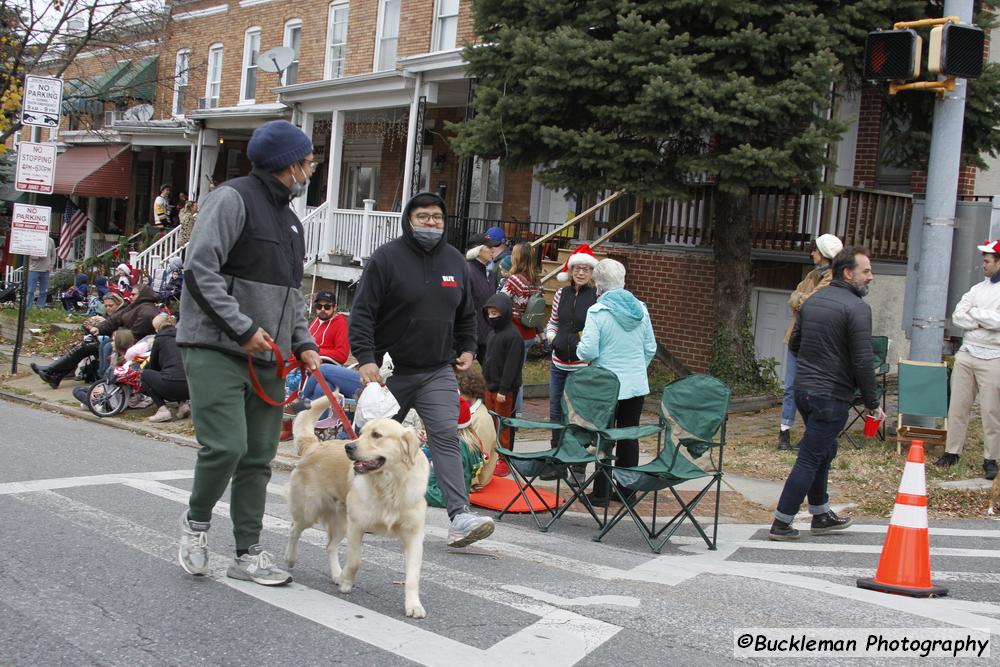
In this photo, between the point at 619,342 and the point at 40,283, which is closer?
the point at 619,342

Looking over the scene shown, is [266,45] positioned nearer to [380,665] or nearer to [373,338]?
[373,338]

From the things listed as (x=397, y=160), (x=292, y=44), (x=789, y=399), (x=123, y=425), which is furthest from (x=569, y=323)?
(x=292, y=44)

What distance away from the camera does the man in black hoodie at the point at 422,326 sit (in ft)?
19.8

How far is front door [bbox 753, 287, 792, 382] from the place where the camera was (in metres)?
15.0

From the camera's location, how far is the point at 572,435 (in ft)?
25.8

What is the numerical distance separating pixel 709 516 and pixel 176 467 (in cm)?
460

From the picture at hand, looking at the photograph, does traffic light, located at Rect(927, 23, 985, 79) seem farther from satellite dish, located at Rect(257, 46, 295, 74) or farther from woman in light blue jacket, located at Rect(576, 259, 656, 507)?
satellite dish, located at Rect(257, 46, 295, 74)

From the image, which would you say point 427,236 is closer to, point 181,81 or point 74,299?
point 74,299

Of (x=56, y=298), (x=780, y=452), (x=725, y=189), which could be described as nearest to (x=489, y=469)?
(x=780, y=452)

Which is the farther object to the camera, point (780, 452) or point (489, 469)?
point (780, 452)

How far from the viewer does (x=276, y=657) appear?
4.24m

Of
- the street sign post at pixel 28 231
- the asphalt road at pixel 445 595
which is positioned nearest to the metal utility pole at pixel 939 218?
the asphalt road at pixel 445 595

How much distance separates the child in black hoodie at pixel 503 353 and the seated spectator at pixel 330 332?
2.10 meters

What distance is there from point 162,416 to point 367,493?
7.59 meters
